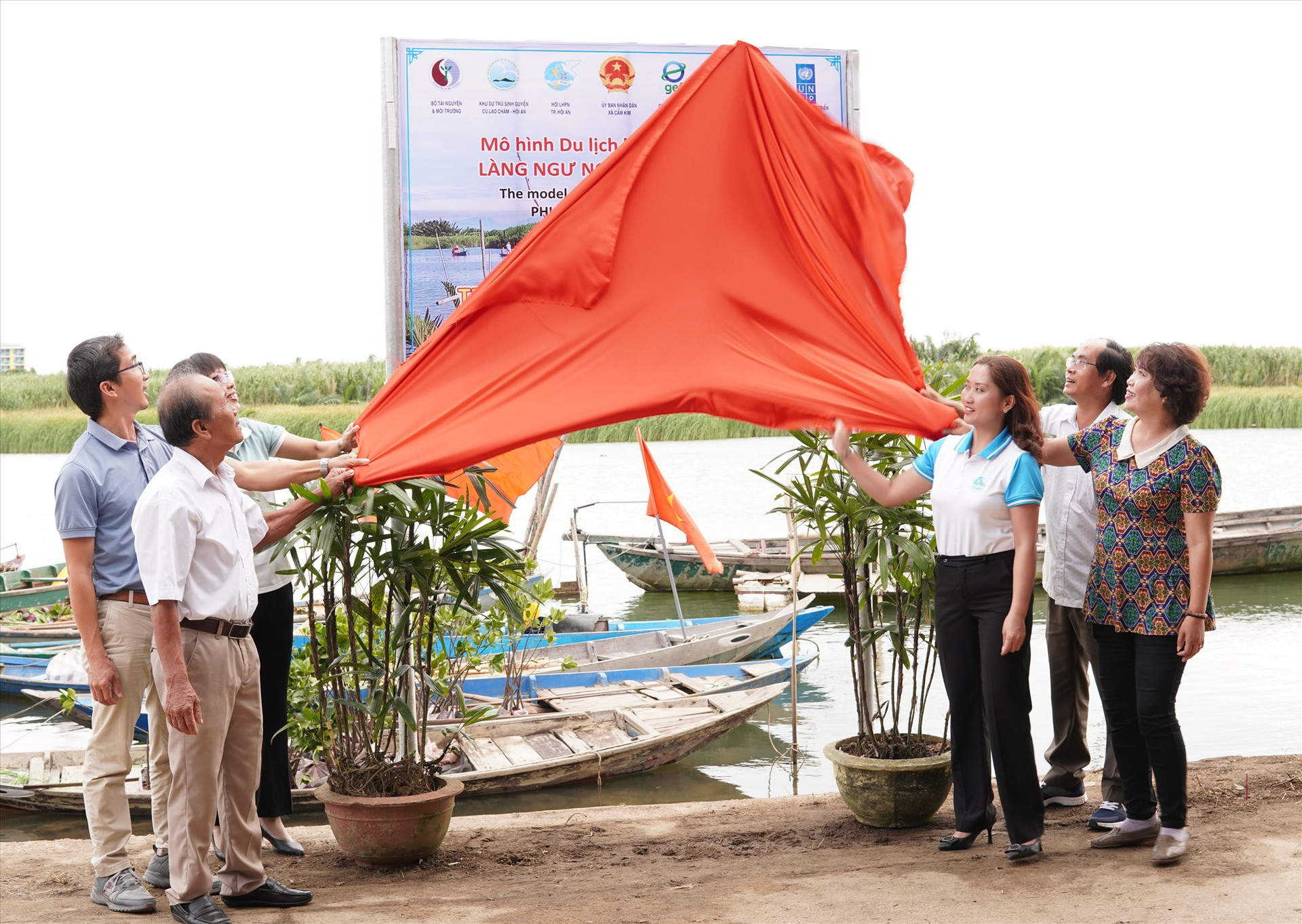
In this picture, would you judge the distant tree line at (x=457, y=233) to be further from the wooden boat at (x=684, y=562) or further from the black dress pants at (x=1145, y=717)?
the wooden boat at (x=684, y=562)

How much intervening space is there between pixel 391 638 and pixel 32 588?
1025 centimetres

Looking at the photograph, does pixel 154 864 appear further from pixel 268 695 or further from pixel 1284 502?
pixel 1284 502

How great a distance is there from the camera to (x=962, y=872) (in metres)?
3.29

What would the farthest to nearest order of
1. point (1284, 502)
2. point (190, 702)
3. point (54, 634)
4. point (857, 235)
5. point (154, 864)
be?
1. point (1284, 502)
2. point (54, 634)
3. point (857, 235)
4. point (154, 864)
5. point (190, 702)

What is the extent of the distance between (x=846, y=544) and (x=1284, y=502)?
19688mm

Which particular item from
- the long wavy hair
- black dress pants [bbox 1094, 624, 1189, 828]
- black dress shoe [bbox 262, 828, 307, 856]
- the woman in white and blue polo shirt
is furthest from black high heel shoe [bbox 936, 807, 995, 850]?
black dress shoe [bbox 262, 828, 307, 856]

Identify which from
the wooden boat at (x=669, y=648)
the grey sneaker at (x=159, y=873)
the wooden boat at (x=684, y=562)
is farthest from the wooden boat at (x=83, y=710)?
the wooden boat at (x=684, y=562)

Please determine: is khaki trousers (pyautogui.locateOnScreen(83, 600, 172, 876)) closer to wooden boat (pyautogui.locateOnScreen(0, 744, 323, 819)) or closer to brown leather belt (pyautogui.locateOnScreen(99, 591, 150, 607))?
brown leather belt (pyautogui.locateOnScreen(99, 591, 150, 607))

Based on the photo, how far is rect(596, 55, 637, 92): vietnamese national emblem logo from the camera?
451 cm

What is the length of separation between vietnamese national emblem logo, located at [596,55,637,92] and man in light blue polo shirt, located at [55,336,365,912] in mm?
2165

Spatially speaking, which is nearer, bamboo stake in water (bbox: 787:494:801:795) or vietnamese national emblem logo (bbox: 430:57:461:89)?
vietnamese national emblem logo (bbox: 430:57:461:89)

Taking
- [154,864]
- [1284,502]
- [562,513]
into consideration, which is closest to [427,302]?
[154,864]

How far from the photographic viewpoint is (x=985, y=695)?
10.9 feet

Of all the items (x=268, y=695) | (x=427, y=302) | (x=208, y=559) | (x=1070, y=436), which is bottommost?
(x=268, y=695)
